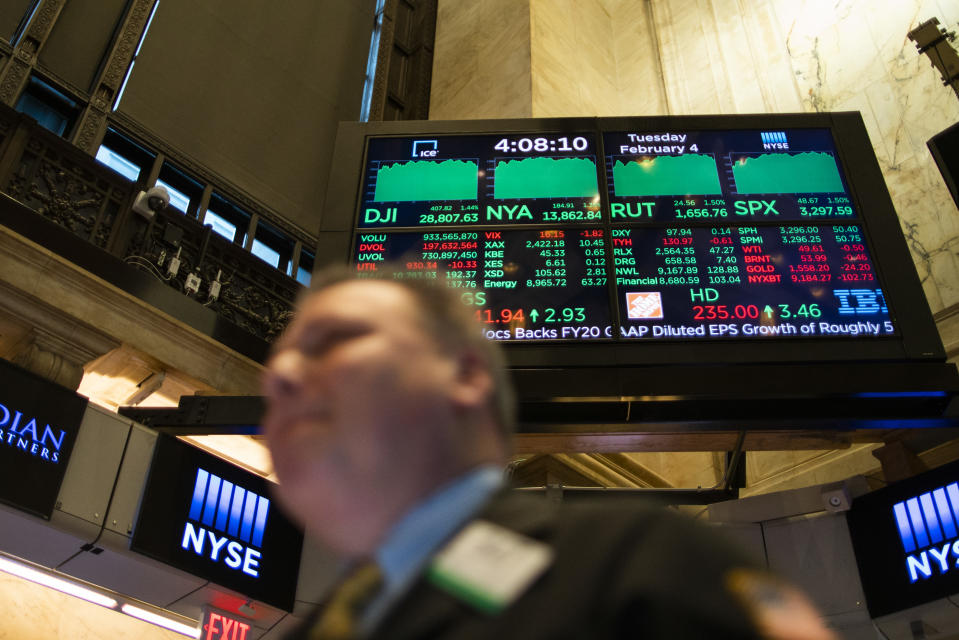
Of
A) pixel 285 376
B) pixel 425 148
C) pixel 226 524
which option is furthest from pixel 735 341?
pixel 285 376

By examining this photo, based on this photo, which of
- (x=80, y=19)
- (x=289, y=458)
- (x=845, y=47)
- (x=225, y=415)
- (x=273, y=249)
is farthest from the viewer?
(x=273, y=249)

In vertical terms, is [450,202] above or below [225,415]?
above

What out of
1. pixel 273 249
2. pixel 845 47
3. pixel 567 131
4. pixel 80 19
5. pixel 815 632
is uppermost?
pixel 80 19

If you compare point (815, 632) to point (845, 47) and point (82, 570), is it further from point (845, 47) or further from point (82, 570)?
point (845, 47)

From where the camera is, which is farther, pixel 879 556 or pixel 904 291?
pixel 879 556

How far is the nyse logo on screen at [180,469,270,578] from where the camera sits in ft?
17.8

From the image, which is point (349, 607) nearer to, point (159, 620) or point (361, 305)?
point (361, 305)

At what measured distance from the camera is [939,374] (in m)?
4.51

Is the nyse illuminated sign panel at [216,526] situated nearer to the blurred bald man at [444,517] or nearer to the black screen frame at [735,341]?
the black screen frame at [735,341]

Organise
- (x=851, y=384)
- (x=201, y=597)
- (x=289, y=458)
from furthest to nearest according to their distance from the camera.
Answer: (x=201, y=597) → (x=851, y=384) → (x=289, y=458)

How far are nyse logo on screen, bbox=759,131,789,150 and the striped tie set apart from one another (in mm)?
5274

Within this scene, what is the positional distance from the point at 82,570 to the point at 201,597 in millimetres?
768

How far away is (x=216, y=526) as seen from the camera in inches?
219

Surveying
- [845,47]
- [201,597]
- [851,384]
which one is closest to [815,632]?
[851,384]
